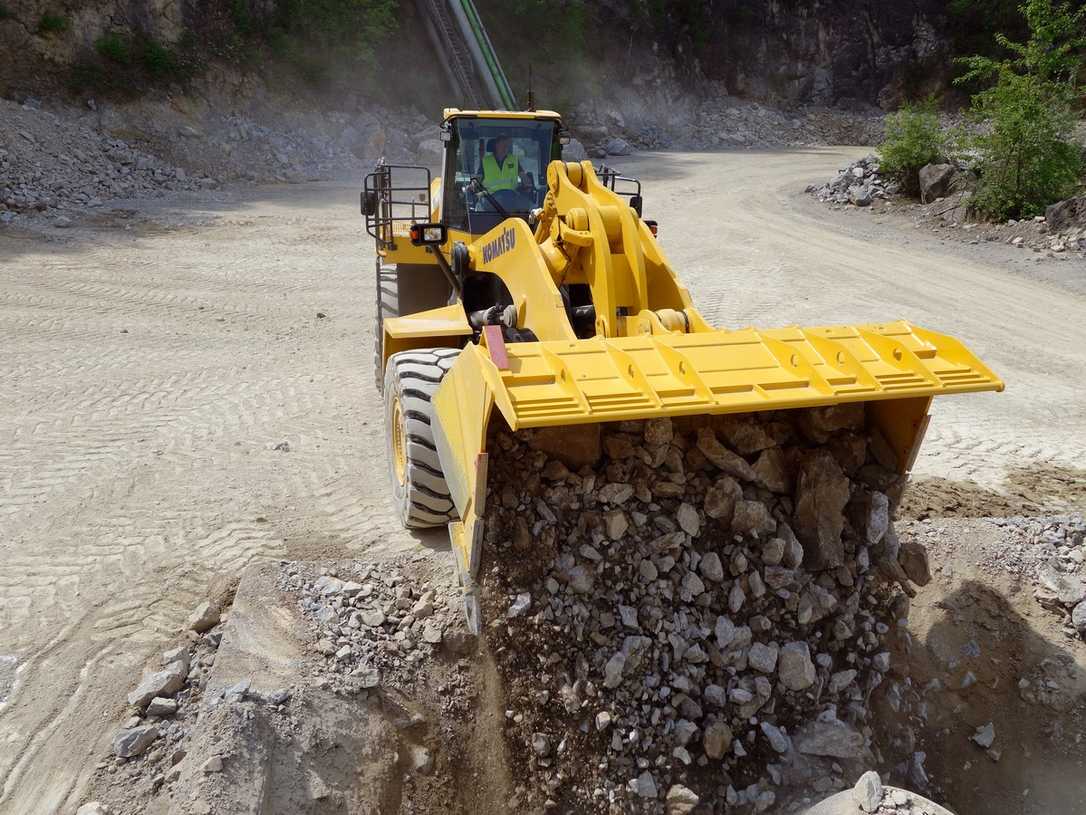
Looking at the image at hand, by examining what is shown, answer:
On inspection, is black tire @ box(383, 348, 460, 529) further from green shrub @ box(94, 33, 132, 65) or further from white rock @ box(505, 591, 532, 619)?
green shrub @ box(94, 33, 132, 65)

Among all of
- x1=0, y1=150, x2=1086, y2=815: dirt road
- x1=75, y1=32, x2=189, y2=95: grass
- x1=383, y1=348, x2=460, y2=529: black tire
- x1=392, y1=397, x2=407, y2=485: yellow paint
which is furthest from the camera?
x1=75, y1=32, x2=189, y2=95: grass

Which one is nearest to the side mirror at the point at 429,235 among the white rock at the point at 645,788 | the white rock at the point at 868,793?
the white rock at the point at 645,788

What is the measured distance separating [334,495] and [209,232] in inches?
415

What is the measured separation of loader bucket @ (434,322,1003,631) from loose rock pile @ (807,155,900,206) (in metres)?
15.4

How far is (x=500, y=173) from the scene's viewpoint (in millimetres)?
6496

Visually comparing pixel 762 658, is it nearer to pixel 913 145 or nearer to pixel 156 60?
pixel 913 145

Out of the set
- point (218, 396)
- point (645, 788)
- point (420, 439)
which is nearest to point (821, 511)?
point (645, 788)

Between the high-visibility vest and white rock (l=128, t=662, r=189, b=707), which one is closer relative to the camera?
white rock (l=128, t=662, r=189, b=707)

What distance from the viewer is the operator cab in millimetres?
6363

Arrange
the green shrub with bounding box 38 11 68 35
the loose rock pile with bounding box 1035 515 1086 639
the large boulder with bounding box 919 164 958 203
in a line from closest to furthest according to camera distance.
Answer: the loose rock pile with bounding box 1035 515 1086 639 → the large boulder with bounding box 919 164 958 203 → the green shrub with bounding box 38 11 68 35

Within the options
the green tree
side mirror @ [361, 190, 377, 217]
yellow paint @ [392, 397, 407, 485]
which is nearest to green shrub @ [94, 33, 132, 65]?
side mirror @ [361, 190, 377, 217]

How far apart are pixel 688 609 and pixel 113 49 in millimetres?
21390

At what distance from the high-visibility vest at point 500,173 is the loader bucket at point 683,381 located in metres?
2.92

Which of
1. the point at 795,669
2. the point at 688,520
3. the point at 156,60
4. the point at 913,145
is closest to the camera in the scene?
the point at 795,669
